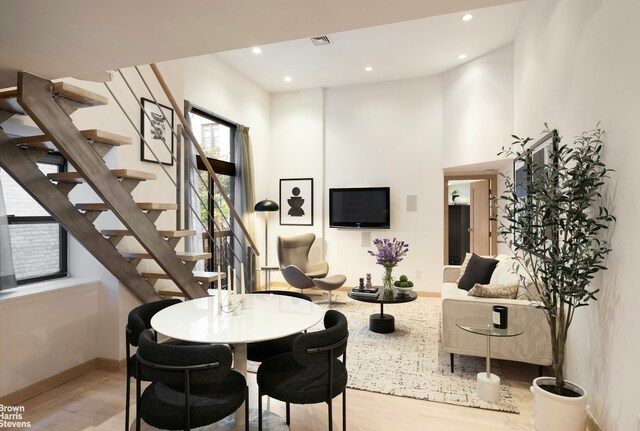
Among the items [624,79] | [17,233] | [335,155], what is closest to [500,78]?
[335,155]

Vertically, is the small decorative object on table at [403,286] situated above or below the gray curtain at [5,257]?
below

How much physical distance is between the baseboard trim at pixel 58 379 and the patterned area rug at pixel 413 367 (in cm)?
130

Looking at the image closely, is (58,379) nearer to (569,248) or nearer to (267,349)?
(267,349)

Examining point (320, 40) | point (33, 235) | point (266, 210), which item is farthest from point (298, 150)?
point (33, 235)

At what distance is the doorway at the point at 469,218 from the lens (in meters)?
6.18

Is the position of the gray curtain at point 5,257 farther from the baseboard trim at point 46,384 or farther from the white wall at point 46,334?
the baseboard trim at point 46,384

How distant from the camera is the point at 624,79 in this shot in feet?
6.48

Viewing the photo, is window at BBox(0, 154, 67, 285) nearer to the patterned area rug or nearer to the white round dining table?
the white round dining table

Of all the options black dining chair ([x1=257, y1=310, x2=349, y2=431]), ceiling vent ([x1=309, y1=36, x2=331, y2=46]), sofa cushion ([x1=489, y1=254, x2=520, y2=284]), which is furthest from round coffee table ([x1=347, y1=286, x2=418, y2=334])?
ceiling vent ([x1=309, y1=36, x2=331, y2=46])

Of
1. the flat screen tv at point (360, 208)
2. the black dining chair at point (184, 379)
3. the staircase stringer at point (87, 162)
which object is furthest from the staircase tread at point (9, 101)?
the flat screen tv at point (360, 208)

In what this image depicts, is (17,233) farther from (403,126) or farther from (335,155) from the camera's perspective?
(403,126)

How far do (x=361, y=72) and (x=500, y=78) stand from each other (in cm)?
215

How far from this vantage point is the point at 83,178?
2383mm

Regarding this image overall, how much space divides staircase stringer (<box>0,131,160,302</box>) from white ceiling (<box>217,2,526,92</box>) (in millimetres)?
3449
